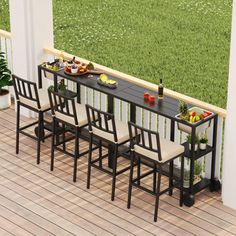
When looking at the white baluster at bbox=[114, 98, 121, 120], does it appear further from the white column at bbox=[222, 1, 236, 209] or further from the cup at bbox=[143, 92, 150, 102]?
the white column at bbox=[222, 1, 236, 209]

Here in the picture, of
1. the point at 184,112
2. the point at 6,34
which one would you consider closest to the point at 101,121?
the point at 184,112

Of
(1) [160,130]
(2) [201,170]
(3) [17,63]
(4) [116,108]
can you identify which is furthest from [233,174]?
(3) [17,63]

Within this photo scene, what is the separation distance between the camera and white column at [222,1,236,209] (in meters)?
8.70

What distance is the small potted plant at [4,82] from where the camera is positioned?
11.5 metres

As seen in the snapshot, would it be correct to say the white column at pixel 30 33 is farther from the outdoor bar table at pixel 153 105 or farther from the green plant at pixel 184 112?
the green plant at pixel 184 112

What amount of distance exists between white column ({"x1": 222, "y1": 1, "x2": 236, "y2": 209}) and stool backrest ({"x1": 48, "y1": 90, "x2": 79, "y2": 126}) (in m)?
1.86

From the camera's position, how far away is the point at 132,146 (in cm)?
915

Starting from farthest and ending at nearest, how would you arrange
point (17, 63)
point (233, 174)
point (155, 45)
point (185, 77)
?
1. point (155, 45)
2. point (185, 77)
3. point (17, 63)
4. point (233, 174)

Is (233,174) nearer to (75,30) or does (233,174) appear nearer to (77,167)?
(77,167)

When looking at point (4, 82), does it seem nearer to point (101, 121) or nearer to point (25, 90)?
point (25, 90)

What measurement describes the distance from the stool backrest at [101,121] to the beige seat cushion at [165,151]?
399 mm

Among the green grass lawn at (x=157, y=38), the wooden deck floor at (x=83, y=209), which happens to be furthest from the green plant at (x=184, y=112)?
the green grass lawn at (x=157, y=38)

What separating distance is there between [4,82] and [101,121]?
7.85ft

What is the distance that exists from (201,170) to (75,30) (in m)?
7.87
